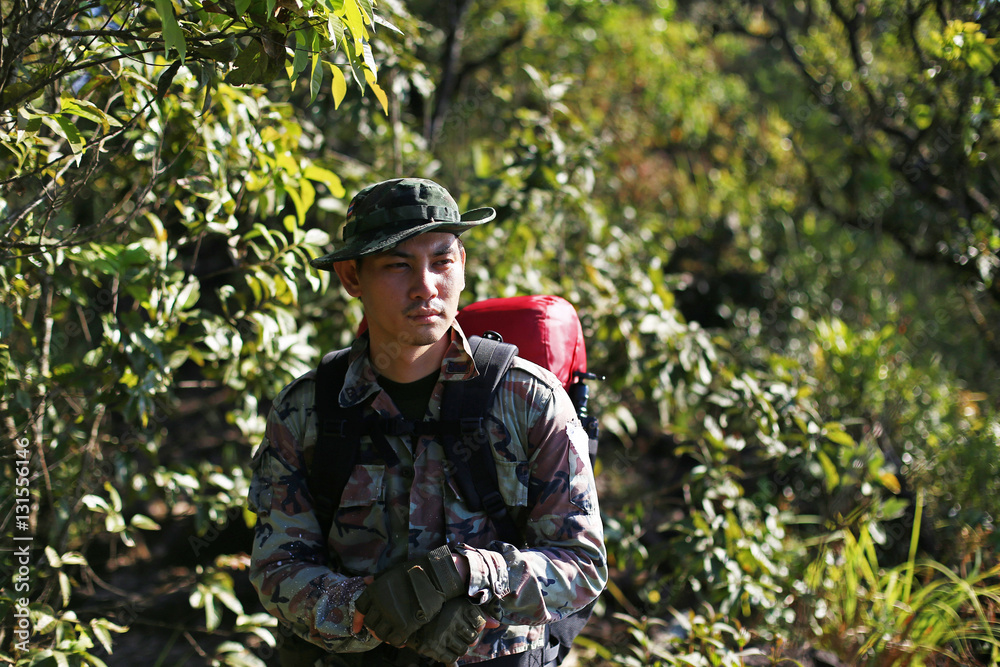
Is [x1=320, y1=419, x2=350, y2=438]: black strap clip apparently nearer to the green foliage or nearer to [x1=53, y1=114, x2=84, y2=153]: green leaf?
[x1=53, y1=114, x2=84, y2=153]: green leaf

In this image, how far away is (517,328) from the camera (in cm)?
225

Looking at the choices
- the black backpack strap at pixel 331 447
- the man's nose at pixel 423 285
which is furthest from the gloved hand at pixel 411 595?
the man's nose at pixel 423 285

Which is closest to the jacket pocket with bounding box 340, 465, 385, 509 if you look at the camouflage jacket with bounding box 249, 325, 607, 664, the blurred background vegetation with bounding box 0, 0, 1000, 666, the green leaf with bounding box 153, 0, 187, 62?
the camouflage jacket with bounding box 249, 325, 607, 664

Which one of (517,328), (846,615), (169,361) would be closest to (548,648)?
(517,328)

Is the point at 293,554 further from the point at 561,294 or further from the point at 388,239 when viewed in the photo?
the point at 561,294

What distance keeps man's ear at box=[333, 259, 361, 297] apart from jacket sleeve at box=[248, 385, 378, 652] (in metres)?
0.35

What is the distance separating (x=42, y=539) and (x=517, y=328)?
2.14 metres

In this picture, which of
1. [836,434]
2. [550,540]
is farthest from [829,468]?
[550,540]

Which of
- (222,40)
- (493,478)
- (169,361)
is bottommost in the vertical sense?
(493,478)

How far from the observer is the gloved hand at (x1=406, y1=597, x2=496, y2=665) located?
5.57 ft

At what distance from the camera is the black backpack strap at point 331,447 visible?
6.41 feet

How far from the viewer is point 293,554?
1.94 m

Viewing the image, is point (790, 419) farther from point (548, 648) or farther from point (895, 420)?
point (548, 648)

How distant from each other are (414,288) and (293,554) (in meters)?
0.78
